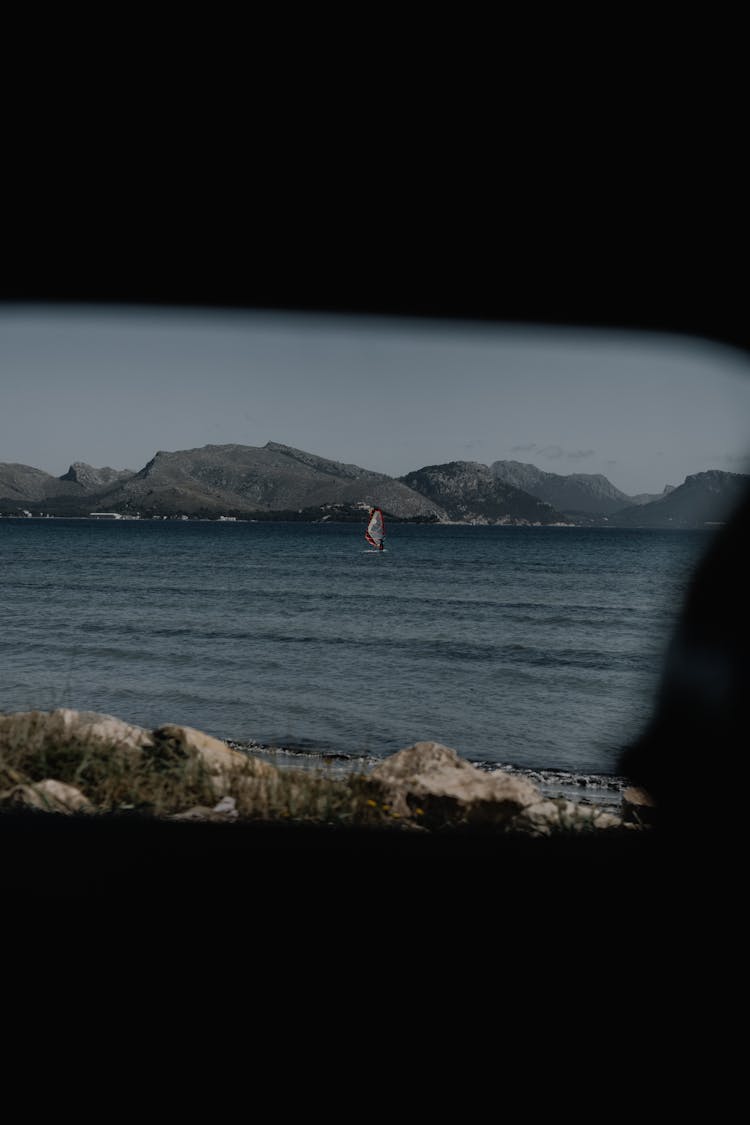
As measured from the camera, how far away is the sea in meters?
10.7

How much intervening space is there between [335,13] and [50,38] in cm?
64

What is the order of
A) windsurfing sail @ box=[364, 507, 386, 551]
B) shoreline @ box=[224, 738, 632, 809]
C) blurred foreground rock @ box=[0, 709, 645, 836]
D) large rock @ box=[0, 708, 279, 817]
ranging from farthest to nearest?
windsurfing sail @ box=[364, 507, 386, 551]
shoreline @ box=[224, 738, 632, 809]
large rock @ box=[0, 708, 279, 817]
blurred foreground rock @ box=[0, 709, 645, 836]

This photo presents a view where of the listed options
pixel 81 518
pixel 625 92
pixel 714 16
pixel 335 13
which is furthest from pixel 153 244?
pixel 81 518

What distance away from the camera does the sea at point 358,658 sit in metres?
10.7

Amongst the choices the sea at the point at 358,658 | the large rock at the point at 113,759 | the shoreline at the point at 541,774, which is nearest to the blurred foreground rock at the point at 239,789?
the large rock at the point at 113,759

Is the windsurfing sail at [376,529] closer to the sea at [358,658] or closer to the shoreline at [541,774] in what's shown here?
the sea at [358,658]

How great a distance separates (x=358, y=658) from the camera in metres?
17.8

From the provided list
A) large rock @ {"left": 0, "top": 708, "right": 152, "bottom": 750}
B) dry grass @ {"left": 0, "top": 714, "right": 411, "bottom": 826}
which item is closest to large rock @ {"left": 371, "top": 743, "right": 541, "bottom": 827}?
dry grass @ {"left": 0, "top": 714, "right": 411, "bottom": 826}

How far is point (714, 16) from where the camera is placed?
190cm

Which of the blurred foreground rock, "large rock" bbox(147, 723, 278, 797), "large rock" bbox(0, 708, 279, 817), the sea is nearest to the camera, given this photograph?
the blurred foreground rock

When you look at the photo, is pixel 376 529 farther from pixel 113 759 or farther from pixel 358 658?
pixel 113 759

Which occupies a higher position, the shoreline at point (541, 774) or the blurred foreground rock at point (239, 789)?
the blurred foreground rock at point (239, 789)

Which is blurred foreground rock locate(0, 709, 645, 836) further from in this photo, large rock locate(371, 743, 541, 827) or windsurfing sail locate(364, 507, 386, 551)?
windsurfing sail locate(364, 507, 386, 551)

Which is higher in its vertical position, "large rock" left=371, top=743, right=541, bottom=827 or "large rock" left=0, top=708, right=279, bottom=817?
"large rock" left=0, top=708, right=279, bottom=817
